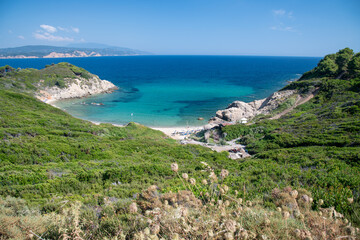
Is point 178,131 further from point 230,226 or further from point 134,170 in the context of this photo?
point 230,226

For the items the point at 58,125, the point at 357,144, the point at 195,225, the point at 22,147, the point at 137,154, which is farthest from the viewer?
the point at 58,125

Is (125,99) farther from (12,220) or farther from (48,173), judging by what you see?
(12,220)

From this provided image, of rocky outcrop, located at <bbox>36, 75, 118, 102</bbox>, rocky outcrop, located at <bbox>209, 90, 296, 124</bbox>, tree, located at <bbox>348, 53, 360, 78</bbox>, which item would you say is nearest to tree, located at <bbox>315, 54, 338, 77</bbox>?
tree, located at <bbox>348, 53, 360, 78</bbox>

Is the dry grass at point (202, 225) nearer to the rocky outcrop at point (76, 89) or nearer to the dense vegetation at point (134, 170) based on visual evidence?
the dense vegetation at point (134, 170)

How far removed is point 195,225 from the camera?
107 inches

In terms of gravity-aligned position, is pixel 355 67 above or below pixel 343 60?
below

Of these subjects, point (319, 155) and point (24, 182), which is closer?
point (24, 182)

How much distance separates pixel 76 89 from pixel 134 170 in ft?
205

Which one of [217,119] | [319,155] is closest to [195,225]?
[319,155]

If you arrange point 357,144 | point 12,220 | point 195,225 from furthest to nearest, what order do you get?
1. point 357,144
2. point 12,220
3. point 195,225

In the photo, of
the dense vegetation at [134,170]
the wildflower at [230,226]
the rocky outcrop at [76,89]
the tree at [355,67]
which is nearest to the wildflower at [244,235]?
the wildflower at [230,226]

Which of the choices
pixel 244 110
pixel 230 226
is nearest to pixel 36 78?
pixel 244 110

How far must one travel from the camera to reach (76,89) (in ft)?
204

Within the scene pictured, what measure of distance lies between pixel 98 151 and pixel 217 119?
28444 millimetres
